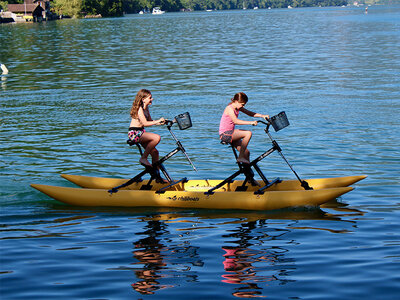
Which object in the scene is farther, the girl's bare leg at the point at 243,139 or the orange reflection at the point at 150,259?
the girl's bare leg at the point at 243,139

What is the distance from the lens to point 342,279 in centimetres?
955

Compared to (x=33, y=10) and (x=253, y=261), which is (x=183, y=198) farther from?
(x=33, y=10)

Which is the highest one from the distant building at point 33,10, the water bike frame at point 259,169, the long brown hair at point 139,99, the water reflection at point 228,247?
the distant building at point 33,10

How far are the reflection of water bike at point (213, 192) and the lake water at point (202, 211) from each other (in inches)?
8.2

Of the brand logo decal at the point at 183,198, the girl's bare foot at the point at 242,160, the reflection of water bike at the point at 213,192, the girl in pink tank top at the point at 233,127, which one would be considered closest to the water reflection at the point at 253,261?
the reflection of water bike at the point at 213,192

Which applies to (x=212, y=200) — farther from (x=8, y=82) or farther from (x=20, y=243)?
(x=8, y=82)

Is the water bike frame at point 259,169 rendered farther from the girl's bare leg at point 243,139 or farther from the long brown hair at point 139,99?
the long brown hair at point 139,99

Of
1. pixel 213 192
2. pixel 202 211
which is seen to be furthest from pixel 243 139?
pixel 202 211

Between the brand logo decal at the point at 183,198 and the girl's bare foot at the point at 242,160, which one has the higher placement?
the girl's bare foot at the point at 242,160

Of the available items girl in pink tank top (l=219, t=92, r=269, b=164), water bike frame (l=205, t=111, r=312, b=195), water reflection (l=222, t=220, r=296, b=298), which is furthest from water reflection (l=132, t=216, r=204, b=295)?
girl in pink tank top (l=219, t=92, r=269, b=164)

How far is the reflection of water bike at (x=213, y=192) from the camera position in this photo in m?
13.2

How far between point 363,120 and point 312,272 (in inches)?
543

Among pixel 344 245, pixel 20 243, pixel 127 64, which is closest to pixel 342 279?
pixel 344 245

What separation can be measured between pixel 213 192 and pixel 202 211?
46 cm
